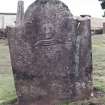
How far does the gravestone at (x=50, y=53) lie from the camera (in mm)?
4793

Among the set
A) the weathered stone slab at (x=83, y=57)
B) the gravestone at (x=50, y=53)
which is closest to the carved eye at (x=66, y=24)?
the gravestone at (x=50, y=53)

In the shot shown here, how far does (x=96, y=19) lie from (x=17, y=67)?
2973cm

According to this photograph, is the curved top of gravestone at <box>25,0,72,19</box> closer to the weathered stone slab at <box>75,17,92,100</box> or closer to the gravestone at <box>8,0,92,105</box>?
the gravestone at <box>8,0,92,105</box>

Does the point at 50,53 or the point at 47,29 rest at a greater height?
the point at 47,29

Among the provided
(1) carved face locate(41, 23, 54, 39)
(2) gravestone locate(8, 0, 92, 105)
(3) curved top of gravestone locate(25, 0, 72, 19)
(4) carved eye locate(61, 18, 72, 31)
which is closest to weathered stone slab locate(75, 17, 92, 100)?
(2) gravestone locate(8, 0, 92, 105)

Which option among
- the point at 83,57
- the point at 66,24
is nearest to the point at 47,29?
the point at 66,24

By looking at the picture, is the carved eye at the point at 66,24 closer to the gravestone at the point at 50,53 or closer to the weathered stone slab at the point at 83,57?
the gravestone at the point at 50,53

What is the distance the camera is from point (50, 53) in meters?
4.80

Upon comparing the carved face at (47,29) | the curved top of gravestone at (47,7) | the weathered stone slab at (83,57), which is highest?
the curved top of gravestone at (47,7)

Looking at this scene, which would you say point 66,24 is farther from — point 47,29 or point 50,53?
point 50,53

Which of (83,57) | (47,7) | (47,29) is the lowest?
(83,57)

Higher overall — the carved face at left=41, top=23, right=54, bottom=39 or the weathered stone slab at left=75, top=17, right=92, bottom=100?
the carved face at left=41, top=23, right=54, bottom=39

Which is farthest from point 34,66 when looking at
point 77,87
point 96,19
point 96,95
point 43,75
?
point 96,19

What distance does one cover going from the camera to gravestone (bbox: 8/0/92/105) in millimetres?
4793
